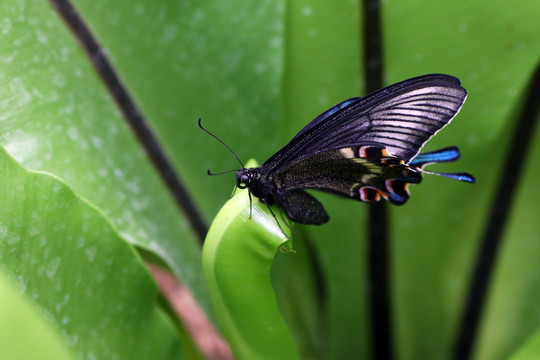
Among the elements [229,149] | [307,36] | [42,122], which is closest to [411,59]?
[307,36]

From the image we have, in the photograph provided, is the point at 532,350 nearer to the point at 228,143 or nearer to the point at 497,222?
the point at 497,222

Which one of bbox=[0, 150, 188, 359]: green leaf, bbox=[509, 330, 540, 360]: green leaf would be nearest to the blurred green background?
bbox=[0, 150, 188, 359]: green leaf

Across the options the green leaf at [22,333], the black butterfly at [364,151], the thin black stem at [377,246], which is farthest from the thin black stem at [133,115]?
the green leaf at [22,333]

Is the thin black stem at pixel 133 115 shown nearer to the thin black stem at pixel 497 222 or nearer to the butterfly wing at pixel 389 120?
the butterfly wing at pixel 389 120

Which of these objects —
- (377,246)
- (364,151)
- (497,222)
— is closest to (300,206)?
(364,151)

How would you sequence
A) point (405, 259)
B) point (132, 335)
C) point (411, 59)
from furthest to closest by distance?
point (405, 259) < point (411, 59) < point (132, 335)

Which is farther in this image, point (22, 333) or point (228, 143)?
point (228, 143)

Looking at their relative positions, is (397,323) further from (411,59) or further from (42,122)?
(42,122)
